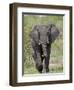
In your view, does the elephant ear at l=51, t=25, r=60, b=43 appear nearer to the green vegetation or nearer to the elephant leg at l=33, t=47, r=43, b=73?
the green vegetation

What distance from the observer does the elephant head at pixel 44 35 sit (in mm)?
1793

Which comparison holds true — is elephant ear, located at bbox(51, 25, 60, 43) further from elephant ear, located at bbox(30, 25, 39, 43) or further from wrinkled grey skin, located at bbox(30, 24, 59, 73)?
elephant ear, located at bbox(30, 25, 39, 43)

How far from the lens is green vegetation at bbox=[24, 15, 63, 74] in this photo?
5.81 feet

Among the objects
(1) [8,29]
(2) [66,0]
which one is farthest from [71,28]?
(1) [8,29]

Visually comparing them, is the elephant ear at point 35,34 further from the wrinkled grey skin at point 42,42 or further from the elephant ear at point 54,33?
the elephant ear at point 54,33

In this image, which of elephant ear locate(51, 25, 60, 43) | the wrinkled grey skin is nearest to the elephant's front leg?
the wrinkled grey skin

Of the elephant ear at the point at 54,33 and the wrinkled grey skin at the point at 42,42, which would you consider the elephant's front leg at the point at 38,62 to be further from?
the elephant ear at the point at 54,33

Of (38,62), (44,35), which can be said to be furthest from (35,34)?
(38,62)

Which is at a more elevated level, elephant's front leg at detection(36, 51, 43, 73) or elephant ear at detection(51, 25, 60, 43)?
elephant ear at detection(51, 25, 60, 43)

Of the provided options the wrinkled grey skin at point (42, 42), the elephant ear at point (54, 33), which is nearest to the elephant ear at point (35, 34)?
the wrinkled grey skin at point (42, 42)

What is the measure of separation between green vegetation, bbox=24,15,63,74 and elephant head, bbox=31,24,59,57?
1.0 inches

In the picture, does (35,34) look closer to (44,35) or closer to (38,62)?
(44,35)

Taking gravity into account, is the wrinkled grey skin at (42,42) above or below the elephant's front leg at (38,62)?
above

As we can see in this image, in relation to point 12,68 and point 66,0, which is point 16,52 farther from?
point 66,0
